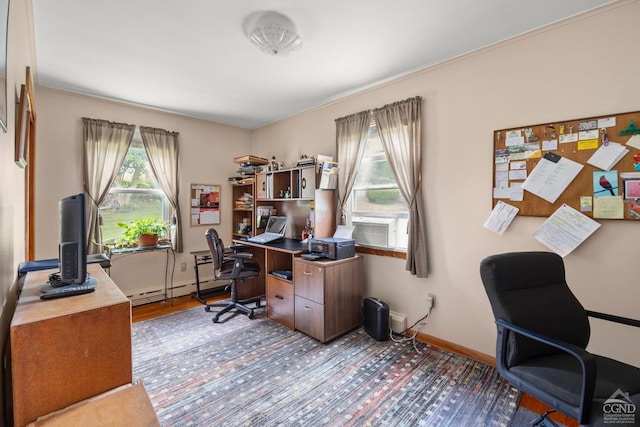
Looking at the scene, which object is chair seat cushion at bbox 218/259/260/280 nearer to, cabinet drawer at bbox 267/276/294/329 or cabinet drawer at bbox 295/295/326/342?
cabinet drawer at bbox 267/276/294/329

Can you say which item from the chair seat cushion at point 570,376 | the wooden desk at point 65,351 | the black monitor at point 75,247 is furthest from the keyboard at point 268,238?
the chair seat cushion at point 570,376

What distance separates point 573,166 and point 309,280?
7.30ft

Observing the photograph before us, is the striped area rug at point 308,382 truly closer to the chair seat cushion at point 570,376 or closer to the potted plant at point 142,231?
the chair seat cushion at point 570,376

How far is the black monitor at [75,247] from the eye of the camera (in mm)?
1130

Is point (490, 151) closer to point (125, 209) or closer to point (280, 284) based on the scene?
point (280, 284)

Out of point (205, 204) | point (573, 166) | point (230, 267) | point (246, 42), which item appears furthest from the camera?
point (205, 204)

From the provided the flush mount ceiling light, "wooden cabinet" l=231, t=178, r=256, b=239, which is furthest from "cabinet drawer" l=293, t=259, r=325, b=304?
the flush mount ceiling light

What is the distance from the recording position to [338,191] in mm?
3252

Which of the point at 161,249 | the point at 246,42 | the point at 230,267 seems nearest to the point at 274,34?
the point at 246,42

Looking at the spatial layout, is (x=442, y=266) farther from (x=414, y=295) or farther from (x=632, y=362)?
(x=632, y=362)

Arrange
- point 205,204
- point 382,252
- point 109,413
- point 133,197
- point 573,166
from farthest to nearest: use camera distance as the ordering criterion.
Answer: point 205,204 → point 133,197 → point 382,252 → point 573,166 → point 109,413

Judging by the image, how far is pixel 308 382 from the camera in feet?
6.70

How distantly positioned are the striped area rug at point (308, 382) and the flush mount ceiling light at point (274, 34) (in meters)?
2.49

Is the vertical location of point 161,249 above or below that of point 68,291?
below
